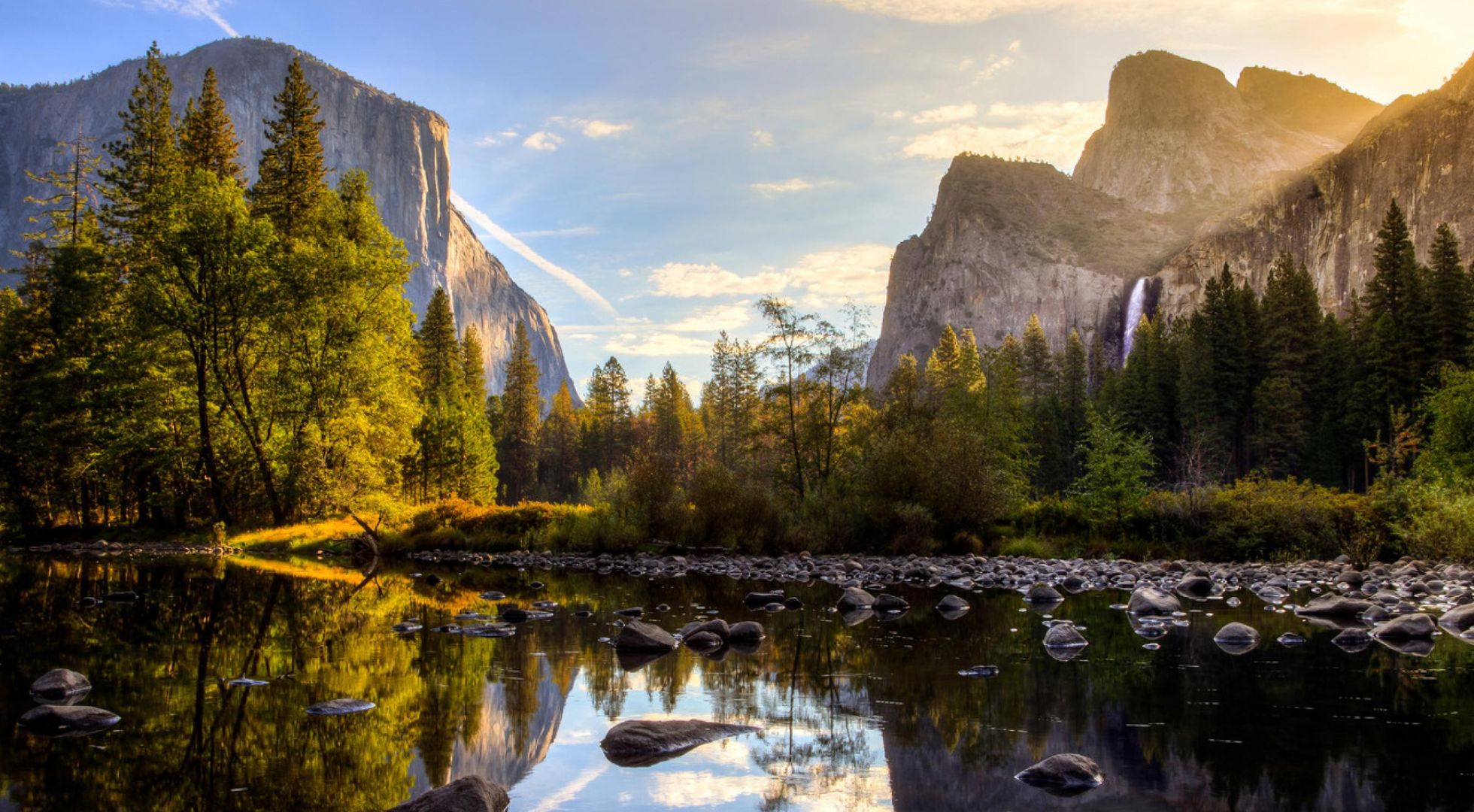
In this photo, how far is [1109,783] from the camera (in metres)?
4.85

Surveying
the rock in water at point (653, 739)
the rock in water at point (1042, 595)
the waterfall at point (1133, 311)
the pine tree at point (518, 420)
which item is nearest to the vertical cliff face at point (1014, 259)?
the waterfall at point (1133, 311)

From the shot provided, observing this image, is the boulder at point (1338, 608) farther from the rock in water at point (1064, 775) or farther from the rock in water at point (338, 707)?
the rock in water at point (338, 707)

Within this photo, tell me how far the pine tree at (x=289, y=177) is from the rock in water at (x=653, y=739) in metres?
32.9

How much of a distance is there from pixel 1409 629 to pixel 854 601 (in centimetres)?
705

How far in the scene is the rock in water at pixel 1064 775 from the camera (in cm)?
476

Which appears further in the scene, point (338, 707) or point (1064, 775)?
point (338, 707)

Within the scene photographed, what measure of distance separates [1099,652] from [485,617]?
7.72 m

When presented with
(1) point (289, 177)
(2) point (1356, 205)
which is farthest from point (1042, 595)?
(2) point (1356, 205)

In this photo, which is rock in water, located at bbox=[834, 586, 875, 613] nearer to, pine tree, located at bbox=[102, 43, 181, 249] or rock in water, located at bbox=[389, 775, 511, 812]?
rock in water, located at bbox=[389, 775, 511, 812]

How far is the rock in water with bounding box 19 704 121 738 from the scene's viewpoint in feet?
17.9

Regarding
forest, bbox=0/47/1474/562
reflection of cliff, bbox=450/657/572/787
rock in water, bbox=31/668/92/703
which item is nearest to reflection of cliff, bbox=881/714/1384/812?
reflection of cliff, bbox=450/657/572/787

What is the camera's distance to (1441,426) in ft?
87.6

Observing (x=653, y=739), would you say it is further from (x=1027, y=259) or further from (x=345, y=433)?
(x=1027, y=259)

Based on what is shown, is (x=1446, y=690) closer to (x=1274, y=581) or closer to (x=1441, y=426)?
(x=1274, y=581)
